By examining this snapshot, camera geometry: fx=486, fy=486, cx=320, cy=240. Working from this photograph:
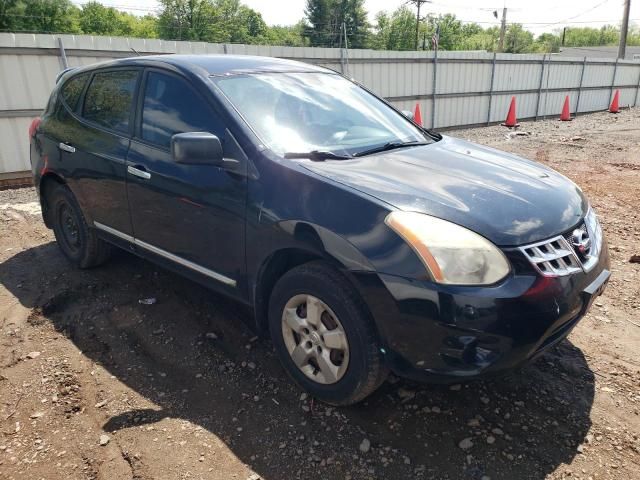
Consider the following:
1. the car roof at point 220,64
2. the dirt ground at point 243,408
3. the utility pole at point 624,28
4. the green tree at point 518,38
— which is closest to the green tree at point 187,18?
the green tree at point 518,38

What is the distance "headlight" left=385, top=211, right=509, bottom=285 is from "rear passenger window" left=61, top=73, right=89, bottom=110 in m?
3.24

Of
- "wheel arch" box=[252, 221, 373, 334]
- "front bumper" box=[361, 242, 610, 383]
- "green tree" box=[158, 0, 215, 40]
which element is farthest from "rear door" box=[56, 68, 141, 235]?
"green tree" box=[158, 0, 215, 40]

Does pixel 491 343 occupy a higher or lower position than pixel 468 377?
higher

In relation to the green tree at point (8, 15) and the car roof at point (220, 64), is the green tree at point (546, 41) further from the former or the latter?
the car roof at point (220, 64)

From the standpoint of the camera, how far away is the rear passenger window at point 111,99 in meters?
3.50

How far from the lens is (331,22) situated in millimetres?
70312

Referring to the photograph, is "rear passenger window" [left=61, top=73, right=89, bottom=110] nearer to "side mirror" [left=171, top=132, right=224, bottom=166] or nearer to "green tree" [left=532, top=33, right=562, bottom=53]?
"side mirror" [left=171, top=132, right=224, bottom=166]

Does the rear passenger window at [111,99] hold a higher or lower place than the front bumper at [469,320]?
higher

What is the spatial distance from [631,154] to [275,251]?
1016 centimetres

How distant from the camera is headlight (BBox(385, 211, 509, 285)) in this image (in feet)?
6.69

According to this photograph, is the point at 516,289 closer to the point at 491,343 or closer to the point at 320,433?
the point at 491,343

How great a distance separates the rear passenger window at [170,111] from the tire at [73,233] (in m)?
1.29

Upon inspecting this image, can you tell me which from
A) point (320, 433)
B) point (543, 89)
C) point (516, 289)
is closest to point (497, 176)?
point (516, 289)

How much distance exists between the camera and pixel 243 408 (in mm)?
2623
